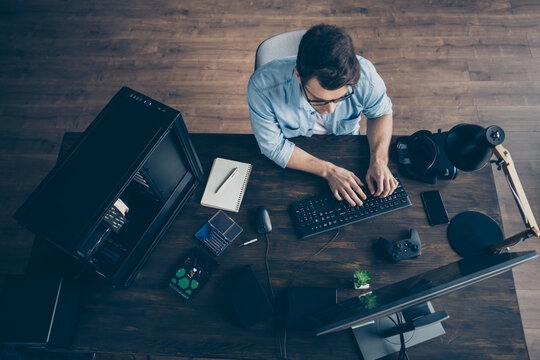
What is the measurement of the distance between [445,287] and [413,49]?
228cm

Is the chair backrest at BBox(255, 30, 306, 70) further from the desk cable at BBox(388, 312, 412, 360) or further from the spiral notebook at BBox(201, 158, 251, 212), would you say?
the desk cable at BBox(388, 312, 412, 360)

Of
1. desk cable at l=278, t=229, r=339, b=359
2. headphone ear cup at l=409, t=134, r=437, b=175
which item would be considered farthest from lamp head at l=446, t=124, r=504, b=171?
desk cable at l=278, t=229, r=339, b=359

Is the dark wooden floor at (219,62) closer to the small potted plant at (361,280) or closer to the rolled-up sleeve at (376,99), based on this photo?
the rolled-up sleeve at (376,99)

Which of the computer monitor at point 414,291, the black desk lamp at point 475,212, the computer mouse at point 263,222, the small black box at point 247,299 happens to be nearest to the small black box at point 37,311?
the small black box at point 247,299

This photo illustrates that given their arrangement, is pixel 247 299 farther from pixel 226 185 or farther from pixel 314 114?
pixel 314 114

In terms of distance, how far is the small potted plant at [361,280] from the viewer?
126 centimetres

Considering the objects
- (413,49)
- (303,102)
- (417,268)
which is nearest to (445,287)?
(417,268)

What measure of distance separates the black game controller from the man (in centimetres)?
20

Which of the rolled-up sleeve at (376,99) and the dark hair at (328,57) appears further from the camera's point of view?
the rolled-up sleeve at (376,99)

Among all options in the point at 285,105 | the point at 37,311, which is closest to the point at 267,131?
the point at 285,105

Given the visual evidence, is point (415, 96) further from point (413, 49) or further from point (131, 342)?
point (131, 342)

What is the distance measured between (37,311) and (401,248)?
51.9 inches

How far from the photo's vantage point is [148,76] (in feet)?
8.82

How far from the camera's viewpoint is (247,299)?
125cm
